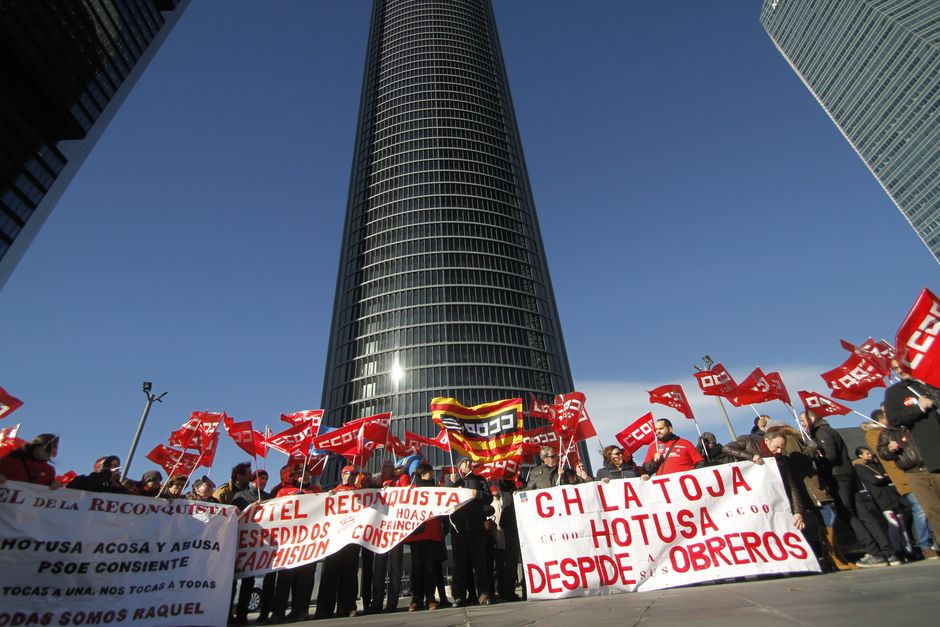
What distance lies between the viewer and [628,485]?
7.09 m

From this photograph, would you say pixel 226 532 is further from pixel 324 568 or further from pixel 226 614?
pixel 324 568

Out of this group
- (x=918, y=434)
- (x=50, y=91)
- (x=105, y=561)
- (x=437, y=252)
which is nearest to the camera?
(x=105, y=561)

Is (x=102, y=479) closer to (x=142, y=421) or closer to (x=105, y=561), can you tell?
(x=105, y=561)

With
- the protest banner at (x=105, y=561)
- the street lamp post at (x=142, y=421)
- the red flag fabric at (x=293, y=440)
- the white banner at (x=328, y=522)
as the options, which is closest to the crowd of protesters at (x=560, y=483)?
the white banner at (x=328, y=522)

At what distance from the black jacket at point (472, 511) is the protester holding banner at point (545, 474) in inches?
31.9

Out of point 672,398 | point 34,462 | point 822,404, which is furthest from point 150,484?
point 822,404

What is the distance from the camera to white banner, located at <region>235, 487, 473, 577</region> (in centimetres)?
754

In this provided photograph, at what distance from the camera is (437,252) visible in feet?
262

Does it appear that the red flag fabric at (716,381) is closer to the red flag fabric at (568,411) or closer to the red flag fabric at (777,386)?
the red flag fabric at (777,386)

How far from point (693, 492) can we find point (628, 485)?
901 mm

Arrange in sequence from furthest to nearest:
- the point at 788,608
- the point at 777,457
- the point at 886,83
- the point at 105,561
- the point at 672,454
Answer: the point at 886,83 → the point at 672,454 → the point at 777,457 → the point at 105,561 → the point at 788,608

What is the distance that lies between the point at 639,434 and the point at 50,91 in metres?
65.6

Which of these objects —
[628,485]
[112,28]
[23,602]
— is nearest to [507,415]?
[628,485]

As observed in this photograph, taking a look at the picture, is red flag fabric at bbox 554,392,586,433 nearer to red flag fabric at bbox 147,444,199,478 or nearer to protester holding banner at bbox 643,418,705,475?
protester holding banner at bbox 643,418,705,475
